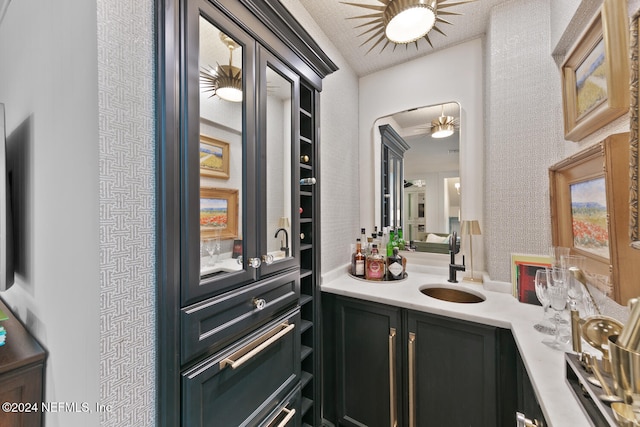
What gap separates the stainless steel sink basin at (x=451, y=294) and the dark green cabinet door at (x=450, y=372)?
0.44m

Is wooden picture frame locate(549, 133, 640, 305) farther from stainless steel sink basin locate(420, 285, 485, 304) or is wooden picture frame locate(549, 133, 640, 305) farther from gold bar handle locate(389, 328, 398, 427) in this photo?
gold bar handle locate(389, 328, 398, 427)

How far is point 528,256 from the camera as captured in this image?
1.41 m

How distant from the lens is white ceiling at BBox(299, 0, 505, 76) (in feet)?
4.99

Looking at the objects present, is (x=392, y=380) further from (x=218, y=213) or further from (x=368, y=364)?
(x=218, y=213)

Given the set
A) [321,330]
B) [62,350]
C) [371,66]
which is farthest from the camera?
[371,66]

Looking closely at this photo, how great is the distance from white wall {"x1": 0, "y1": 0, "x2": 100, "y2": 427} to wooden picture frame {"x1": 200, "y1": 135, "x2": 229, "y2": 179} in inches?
A: 11.1

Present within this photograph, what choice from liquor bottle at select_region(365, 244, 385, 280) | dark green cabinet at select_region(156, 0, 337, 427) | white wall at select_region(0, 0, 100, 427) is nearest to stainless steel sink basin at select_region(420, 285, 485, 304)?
liquor bottle at select_region(365, 244, 385, 280)

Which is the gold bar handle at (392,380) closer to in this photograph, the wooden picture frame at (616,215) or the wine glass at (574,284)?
the wine glass at (574,284)

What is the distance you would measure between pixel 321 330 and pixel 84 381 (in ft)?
3.86

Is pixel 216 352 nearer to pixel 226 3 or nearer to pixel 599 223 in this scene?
pixel 226 3

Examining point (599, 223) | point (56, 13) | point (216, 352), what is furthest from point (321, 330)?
point (56, 13)

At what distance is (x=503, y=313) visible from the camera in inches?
47.6

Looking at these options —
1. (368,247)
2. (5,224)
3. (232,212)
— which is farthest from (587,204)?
(5,224)

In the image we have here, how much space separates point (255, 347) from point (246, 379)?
14cm
